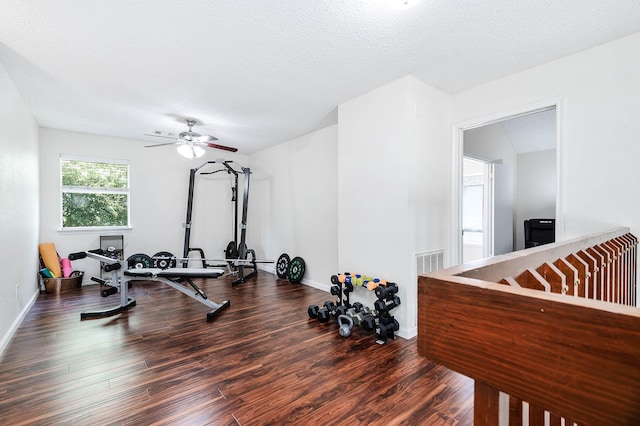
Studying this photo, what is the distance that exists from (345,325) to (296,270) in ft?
7.23

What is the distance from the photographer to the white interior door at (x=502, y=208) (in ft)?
13.9

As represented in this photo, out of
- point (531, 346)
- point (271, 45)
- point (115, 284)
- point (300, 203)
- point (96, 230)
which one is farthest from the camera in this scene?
point (300, 203)

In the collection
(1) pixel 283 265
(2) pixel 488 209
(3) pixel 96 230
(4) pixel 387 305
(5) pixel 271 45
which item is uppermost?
(5) pixel 271 45

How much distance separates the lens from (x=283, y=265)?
533 centimetres

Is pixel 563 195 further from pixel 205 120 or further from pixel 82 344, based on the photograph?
pixel 82 344

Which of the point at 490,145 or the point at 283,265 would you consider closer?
the point at 490,145

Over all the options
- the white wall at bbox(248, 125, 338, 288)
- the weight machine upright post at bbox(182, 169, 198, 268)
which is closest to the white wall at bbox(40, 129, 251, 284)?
the weight machine upright post at bbox(182, 169, 198, 268)

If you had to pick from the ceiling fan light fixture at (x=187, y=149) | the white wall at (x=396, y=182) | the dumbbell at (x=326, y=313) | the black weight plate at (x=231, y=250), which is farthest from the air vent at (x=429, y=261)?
the black weight plate at (x=231, y=250)

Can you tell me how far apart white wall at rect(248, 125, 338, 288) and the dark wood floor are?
1.48m

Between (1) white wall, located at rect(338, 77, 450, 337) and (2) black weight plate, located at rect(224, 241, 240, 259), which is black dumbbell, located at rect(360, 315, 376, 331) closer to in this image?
(1) white wall, located at rect(338, 77, 450, 337)

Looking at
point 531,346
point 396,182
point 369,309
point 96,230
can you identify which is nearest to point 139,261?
point 96,230

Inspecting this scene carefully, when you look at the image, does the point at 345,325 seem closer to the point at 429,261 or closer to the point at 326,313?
the point at 326,313

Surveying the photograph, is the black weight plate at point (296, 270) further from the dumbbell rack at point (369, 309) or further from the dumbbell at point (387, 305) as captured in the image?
the dumbbell at point (387, 305)

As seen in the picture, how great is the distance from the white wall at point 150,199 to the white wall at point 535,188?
532cm
